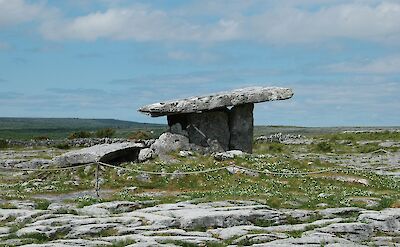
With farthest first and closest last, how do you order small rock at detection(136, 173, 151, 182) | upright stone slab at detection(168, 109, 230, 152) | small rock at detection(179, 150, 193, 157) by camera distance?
upright stone slab at detection(168, 109, 230, 152)
small rock at detection(179, 150, 193, 157)
small rock at detection(136, 173, 151, 182)

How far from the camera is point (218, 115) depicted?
42.8 metres

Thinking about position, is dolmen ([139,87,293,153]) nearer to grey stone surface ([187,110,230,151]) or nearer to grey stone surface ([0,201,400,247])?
grey stone surface ([187,110,230,151])

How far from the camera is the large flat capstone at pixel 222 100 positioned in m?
41.5

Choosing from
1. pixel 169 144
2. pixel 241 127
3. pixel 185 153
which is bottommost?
pixel 185 153

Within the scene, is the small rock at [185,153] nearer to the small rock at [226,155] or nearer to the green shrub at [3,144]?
the small rock at [226,155]

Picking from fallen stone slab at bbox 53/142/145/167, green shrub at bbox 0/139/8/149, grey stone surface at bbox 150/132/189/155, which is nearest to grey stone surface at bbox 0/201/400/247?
fallen stone slab at bbox 53/142/145/167

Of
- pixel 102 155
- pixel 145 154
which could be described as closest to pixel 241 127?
pixel 145 154

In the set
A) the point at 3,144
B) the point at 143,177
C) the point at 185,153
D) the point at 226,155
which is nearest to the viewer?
the point at 143,177

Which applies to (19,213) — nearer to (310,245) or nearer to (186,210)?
(186,210)

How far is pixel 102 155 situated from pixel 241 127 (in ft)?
32.9

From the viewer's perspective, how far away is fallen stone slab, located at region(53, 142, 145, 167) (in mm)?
37438

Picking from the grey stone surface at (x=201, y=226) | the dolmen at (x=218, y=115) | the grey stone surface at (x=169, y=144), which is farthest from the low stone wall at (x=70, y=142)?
the grey stone surface at (x=201, y=226)

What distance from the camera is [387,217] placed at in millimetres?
20609

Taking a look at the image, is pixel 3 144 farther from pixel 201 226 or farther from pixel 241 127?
pixel 201 226
